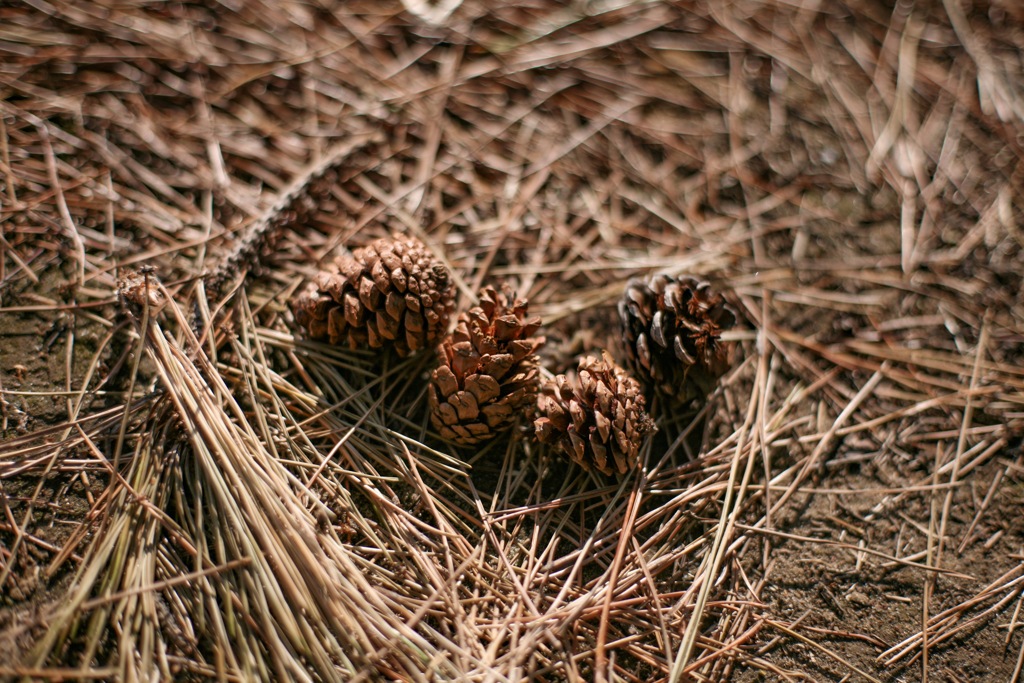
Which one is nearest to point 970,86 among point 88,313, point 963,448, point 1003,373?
point 1003,373

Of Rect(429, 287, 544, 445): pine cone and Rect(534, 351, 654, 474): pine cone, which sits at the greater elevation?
Rect(429, 287, 544, 445): pine cone

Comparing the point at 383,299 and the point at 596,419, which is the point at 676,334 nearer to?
the point at 596,419

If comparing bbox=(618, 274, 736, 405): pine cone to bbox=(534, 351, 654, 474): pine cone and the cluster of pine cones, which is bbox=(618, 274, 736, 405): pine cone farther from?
bbox=(534, 351, 654, 474): pine cone

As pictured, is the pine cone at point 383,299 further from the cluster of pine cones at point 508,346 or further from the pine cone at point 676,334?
the pine cone at point 676,334

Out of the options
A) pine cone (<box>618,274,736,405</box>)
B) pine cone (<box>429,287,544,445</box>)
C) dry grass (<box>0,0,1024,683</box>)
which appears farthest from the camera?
pine cone (<box>618,274,736,405</box>)

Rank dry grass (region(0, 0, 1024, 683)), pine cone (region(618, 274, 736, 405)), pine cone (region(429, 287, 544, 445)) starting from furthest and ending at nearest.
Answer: pine cone (region(618, 274, 736, 405))
pine cone (region(429, 287, 544, 445))
dry grass (region(0, 0, 1024, 683))

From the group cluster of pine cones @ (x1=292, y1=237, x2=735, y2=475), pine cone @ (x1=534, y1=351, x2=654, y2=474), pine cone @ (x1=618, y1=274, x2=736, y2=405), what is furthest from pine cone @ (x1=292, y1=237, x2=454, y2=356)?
pine cone @ (x1=618, y1=274, x2=736, y2=405)
